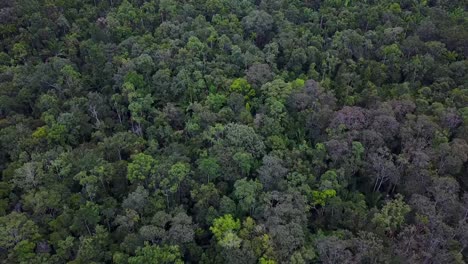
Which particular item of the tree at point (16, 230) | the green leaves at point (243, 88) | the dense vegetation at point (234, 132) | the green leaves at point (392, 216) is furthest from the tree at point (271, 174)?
the tree at point (16, 230)

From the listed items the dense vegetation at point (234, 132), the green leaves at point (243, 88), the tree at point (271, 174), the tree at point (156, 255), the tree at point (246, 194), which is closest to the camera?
the tree at point (156, 255)

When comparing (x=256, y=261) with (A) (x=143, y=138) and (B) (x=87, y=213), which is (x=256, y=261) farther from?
(A) (x=143, y=138)

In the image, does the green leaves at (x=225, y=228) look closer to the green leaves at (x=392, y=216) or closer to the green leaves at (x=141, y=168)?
the green leaves at (x=141, y=168)

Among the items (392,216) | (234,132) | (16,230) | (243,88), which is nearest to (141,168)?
(234,132)

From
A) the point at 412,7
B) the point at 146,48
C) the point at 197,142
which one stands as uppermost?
the point at 412,7

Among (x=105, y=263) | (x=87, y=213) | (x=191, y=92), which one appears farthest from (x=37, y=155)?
(x=191, y=92)

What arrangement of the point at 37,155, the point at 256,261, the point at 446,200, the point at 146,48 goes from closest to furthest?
the point at 256,261
the point at 446,200
the point at 37,155
the point at 146,48

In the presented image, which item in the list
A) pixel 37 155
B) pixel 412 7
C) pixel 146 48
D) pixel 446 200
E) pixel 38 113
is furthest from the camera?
pixel 412 7

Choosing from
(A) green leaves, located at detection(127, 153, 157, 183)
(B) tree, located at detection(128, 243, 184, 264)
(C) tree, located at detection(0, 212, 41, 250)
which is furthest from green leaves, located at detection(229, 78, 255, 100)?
(C) tree, located at detection(0, 212, 41, 250)
